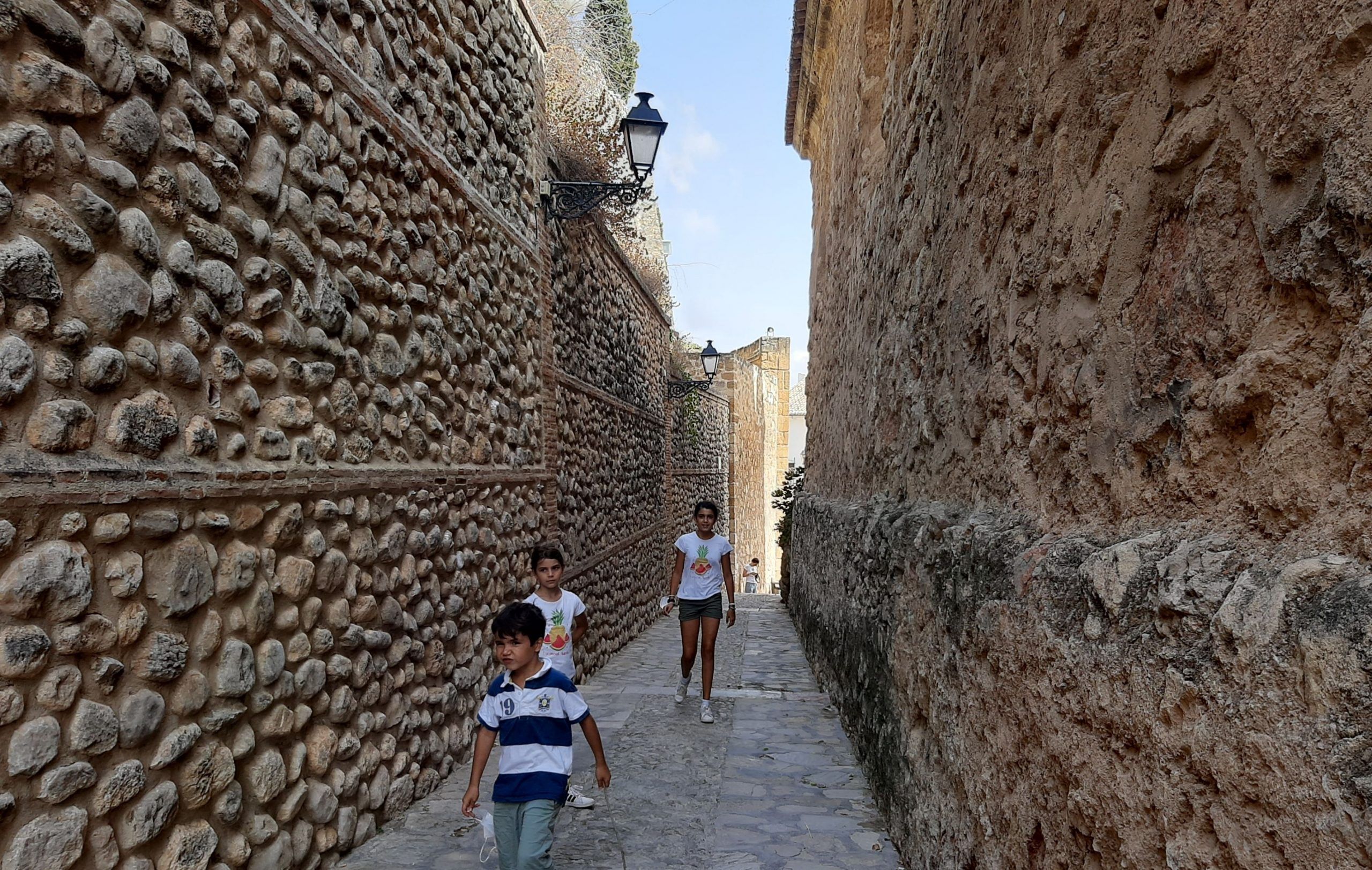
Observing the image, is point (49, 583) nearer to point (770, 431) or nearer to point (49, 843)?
point (49, 843)

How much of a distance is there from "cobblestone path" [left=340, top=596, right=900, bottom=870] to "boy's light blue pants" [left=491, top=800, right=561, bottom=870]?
73 centimetres

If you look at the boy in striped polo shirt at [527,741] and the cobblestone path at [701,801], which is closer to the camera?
the boy in striped polo shirt at [527,741]

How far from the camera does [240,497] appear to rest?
296 centimetres

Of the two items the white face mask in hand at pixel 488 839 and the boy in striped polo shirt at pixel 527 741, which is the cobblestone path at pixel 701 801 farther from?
the boy in striped polo shirt at pixel 527 741

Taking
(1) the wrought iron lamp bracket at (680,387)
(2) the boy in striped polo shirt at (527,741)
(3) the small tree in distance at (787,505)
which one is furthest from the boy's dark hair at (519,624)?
(1) the wrought iron lamp bracket at (680,387)

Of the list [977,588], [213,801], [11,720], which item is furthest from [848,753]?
[11,720]

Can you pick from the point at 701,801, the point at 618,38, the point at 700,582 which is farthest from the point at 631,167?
the point at 618,38

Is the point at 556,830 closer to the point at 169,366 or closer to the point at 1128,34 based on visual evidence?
the point at 169,366

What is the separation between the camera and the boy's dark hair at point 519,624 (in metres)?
3.04

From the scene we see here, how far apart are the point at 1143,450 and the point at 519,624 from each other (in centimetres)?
207

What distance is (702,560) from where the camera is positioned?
639 cm

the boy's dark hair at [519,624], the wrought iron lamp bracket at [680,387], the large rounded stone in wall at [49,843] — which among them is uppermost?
the wrought iron lamp bracket at [680,387]

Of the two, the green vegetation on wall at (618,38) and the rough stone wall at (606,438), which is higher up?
the green vegetation on wall at (618,38)

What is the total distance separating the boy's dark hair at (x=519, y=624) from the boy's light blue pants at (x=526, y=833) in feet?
1.77
